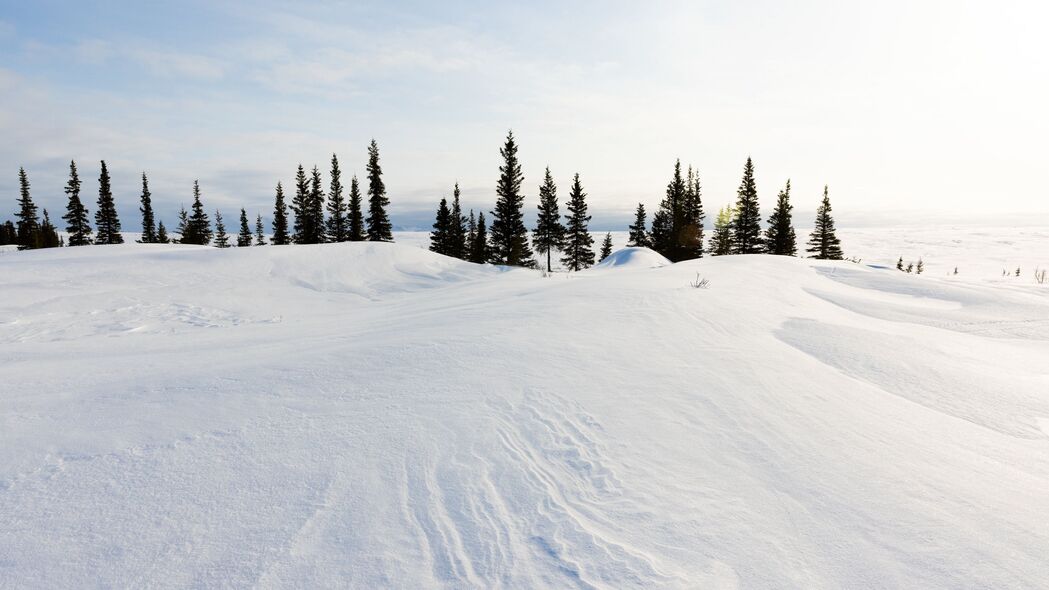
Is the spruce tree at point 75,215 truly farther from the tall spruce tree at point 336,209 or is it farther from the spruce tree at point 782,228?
the spruce tree at point 782,228

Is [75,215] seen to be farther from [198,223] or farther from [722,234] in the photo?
[722,234]

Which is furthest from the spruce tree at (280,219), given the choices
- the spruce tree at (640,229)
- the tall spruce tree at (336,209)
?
the spruce tree at (640,229)

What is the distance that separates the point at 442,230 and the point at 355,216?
9572mm

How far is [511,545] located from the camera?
208cm

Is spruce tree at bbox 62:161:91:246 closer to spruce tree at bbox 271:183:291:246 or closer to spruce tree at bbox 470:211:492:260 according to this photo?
spruce tree at bbox 271:183:291:246

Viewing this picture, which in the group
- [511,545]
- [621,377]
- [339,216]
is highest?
[339,216]

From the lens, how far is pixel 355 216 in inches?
1922

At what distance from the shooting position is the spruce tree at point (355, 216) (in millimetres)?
48344

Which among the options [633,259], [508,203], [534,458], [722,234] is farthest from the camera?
[722,234]

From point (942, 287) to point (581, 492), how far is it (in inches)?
443

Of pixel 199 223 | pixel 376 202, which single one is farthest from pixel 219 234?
→ pixel 376 202

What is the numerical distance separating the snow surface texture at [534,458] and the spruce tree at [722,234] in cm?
5095

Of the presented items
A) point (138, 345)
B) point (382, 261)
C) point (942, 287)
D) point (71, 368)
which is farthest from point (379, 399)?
point (382, 261)

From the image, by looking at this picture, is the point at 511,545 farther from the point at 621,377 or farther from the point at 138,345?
the point at 138,345
